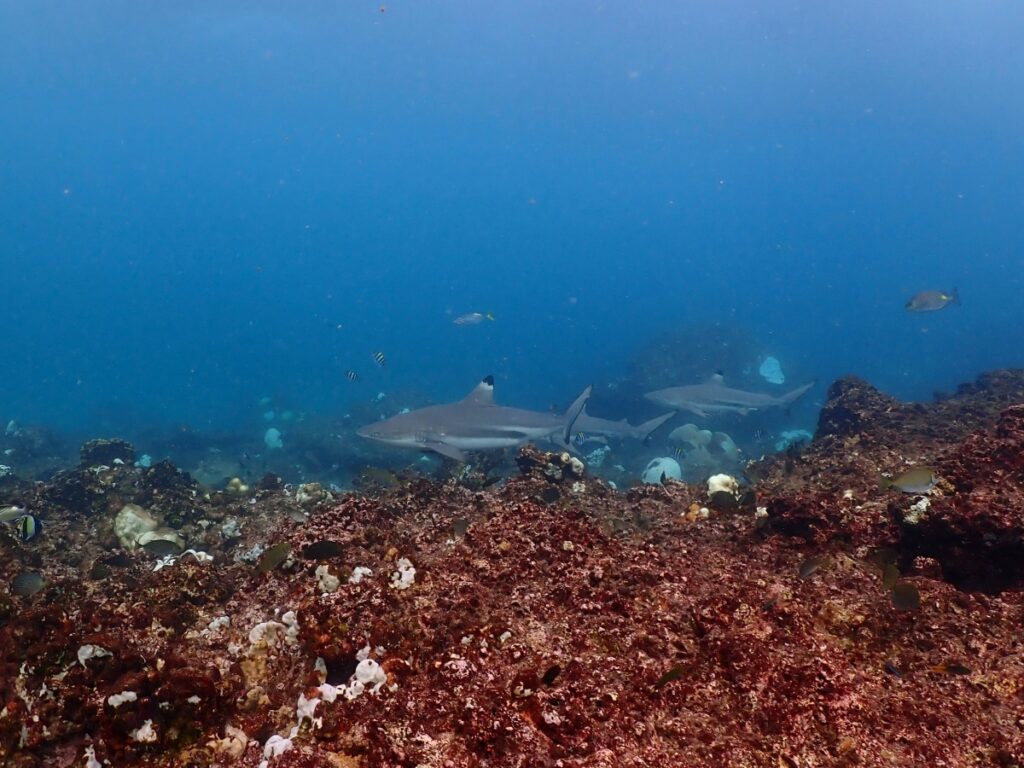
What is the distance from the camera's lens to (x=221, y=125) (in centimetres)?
17025

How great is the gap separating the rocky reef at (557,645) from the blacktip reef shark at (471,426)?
6.12 meters

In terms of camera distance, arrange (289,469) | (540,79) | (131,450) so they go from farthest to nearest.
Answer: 1. (540,79)
2. (289,469)
3. (131,450)

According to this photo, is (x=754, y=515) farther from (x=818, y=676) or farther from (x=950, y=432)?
(x=950, y=432)

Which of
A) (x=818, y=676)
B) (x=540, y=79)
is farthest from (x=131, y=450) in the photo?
(x=540, y=79)

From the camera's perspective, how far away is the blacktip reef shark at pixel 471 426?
12.3 m

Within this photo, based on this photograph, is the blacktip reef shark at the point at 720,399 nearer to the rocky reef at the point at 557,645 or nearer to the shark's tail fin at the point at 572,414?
the shark's tail fin at the point at 572,414

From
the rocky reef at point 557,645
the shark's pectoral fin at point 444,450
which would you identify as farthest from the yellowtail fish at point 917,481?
the shark's pectoral fin at point 444,450

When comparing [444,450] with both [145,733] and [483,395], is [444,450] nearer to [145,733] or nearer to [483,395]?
[483,395]

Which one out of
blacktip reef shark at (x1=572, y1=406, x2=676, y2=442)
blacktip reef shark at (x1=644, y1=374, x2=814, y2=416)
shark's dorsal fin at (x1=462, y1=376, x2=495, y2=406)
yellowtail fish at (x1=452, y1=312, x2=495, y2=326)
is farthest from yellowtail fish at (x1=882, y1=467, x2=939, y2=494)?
yellowtail fish at (x1=452, y1=312, x2=495, y2=326)

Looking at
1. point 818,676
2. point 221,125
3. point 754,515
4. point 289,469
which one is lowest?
point 289,469

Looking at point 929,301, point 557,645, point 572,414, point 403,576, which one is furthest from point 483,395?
point 929,301

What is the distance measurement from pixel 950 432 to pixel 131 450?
789 inches

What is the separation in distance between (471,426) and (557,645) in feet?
31.4

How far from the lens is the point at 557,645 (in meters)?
3.27
